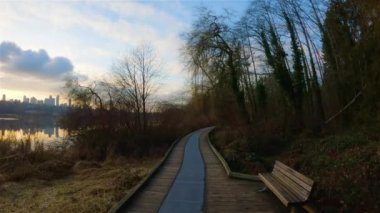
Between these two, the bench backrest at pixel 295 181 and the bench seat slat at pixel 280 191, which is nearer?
the bench backrest at pixel 295 181

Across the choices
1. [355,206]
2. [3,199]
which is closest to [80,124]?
[3,199]

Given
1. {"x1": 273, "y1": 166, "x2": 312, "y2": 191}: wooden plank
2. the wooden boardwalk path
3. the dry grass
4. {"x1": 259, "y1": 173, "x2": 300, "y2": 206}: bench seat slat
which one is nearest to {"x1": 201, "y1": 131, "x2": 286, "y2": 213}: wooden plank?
the wooden boardwalk path

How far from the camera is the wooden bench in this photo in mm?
8320

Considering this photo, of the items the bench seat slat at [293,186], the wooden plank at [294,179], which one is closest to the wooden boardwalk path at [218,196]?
the bench seat slat at [293,186]

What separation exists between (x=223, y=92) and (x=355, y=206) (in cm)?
3842

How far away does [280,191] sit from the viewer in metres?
9.38

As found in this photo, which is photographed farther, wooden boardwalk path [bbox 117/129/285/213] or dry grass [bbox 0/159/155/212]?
dry grass [bbox 0/159/155/212]

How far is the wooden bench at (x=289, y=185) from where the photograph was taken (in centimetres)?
832

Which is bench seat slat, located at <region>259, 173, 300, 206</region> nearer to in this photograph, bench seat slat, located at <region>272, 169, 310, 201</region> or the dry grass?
bench seat slat, located at <region>272, 169, 310, 201</region>

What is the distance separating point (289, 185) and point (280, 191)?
428 millimetres

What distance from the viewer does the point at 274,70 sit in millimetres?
37125

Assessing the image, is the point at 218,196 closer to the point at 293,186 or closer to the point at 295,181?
the point at 293,186

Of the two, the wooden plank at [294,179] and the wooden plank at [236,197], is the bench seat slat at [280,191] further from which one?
the wooden plank at [236,197]

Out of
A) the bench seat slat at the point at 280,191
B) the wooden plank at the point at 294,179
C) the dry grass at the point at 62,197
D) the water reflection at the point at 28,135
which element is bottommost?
the dry grass at the point at 62,197
